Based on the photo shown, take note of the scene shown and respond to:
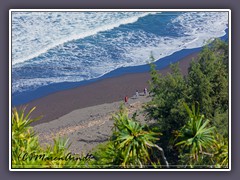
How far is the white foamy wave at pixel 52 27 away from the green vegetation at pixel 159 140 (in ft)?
3.88

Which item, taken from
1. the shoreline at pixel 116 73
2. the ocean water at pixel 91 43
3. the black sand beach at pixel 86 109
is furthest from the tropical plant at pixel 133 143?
the ocean water at pixel 91 43

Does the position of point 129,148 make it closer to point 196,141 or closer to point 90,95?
point 196,141

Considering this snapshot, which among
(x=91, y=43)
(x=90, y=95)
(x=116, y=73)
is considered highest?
(x=91, y=43)

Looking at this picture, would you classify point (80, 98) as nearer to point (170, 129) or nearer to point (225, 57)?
point (170, 129)

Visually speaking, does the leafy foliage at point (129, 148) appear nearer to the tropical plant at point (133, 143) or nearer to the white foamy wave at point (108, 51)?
the tropical plant at point (133, 143)

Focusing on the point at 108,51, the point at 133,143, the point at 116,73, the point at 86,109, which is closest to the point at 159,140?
the point at 133,143

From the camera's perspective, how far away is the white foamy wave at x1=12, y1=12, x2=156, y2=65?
16672 millimetres

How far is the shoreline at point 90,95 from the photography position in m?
17.0

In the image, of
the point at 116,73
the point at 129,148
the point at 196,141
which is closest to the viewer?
the point at 129,148

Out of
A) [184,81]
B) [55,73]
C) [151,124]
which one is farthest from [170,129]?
[55,73]

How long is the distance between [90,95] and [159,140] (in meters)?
1.66

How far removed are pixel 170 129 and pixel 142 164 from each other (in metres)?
1.04

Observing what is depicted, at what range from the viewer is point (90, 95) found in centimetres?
1709

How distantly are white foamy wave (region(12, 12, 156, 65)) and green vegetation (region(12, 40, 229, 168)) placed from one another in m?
1.18
